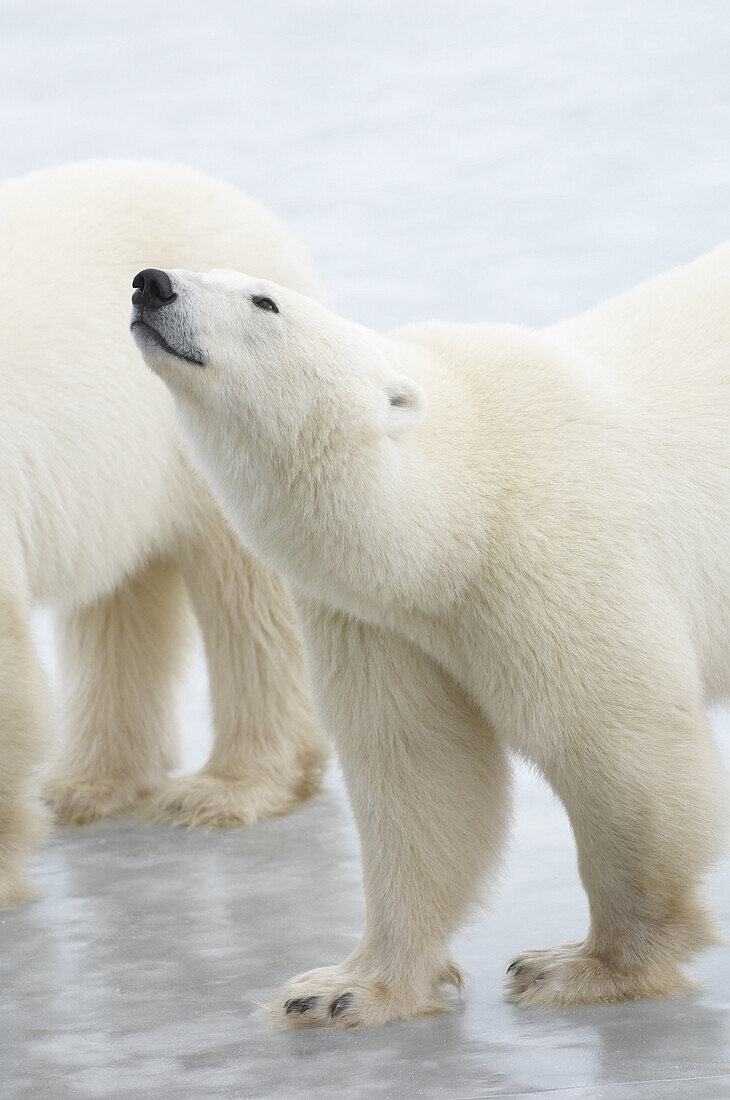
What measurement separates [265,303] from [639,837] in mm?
1096

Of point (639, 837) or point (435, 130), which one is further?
point (435, 130)

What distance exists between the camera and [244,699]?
4.44 meters

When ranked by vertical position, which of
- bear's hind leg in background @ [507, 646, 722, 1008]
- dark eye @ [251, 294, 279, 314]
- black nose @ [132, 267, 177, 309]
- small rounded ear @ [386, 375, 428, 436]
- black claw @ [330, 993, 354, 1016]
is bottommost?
black claw @ [330, 993, 354, 1016]

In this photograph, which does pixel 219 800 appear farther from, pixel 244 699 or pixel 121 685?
pixel 121 685

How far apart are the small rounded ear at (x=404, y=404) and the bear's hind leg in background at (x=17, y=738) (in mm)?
1427

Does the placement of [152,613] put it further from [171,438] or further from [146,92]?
[146,92]

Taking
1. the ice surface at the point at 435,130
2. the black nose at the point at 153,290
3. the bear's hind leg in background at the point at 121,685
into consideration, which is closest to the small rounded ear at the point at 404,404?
the black nose at the point at 153,290

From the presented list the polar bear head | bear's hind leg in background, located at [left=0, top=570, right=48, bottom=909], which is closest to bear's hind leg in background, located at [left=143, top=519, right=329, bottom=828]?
bear's hind leg in background, located at [left=0, top=570, right=48, bottom=909]

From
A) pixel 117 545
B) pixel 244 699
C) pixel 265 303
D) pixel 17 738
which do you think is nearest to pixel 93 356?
pixel 117 545

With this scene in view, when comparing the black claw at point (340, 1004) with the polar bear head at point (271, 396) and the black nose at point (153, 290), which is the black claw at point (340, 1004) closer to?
the polar bear head at point (271, 396)

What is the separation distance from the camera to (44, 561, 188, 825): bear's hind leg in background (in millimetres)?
4594

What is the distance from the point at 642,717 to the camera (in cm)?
267

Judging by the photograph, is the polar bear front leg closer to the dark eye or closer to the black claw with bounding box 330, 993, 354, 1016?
the black claw with bounding box 330, 993, 354, 1016

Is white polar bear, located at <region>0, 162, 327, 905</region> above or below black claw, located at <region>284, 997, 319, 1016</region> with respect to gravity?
above
